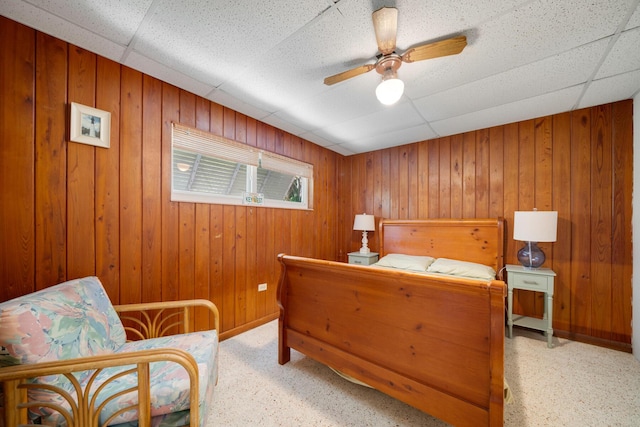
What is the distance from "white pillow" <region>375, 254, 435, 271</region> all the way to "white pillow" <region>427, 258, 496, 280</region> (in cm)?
9

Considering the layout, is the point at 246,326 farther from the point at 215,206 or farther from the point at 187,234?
the point at 215,206

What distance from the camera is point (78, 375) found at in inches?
48.9

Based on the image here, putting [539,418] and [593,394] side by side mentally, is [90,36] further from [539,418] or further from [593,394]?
[593,394]

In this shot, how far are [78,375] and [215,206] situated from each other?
1.49m

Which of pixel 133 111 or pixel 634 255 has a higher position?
pixel 133 111

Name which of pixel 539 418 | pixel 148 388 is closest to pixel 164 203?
pixel 148 388

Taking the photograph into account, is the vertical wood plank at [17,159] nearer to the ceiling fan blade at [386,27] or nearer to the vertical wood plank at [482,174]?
the ceiling fan blade at [386,27]

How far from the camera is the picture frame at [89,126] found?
161cm

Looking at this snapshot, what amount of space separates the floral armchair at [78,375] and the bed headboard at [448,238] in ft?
9.15

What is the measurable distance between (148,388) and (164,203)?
144 centimetres

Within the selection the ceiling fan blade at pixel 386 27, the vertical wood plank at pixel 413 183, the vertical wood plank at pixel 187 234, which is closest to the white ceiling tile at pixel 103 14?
the vertical wood plank at pixel 187 234

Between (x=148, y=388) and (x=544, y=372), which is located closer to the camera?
(x=148, y=388)

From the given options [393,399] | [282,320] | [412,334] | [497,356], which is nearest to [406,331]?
[412,334]

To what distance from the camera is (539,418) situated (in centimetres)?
147
